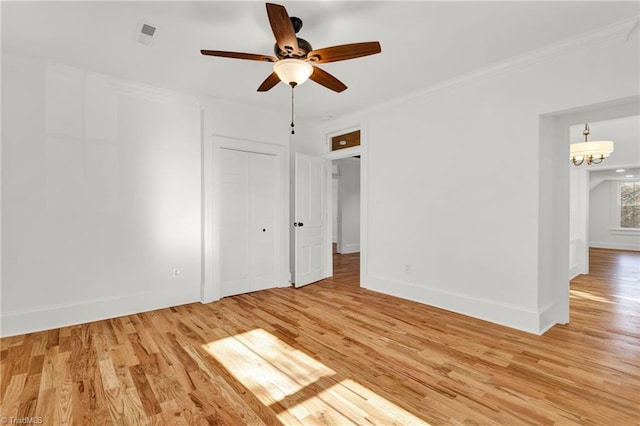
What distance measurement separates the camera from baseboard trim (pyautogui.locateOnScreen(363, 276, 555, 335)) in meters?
3.14

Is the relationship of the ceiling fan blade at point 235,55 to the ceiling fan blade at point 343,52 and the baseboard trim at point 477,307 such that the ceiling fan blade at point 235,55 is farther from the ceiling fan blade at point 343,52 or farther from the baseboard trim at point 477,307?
the baseboard trim at point 477,307

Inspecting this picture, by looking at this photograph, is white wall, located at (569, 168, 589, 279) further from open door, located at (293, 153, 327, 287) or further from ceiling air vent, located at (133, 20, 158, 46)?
ceiling air vent, located at (133, 20, 158, 46)

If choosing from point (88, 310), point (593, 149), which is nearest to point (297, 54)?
point (88, 310)

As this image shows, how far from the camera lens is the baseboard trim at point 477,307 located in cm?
314

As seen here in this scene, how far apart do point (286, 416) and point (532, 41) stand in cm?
383

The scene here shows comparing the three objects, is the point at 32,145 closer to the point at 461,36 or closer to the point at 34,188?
the point at 34,188

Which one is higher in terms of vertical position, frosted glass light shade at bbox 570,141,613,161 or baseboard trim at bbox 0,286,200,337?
frosted glass light shade at bbox 570,141,613,161

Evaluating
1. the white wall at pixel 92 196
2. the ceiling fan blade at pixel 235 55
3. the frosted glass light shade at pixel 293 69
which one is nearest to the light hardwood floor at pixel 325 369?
the white wall at pixel 92 196

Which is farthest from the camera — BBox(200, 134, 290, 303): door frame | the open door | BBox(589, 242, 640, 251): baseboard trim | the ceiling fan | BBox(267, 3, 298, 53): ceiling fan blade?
BBox(589, 242, 640, 251): baseboard trim

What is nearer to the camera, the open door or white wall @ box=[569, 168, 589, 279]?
the open door

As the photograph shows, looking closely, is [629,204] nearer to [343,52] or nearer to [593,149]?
[593,149]

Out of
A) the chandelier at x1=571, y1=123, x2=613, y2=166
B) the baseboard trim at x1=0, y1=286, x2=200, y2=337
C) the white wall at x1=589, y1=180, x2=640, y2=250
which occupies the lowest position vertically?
the baseboard trim at x1=0, y1=286, x2=200, y2=337

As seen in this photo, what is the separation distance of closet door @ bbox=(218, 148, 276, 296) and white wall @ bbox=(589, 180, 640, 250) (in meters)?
11.2

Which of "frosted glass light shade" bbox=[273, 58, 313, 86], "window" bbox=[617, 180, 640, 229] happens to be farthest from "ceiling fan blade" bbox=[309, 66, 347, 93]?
"window" bbox=[617, 180, 640, 229]
